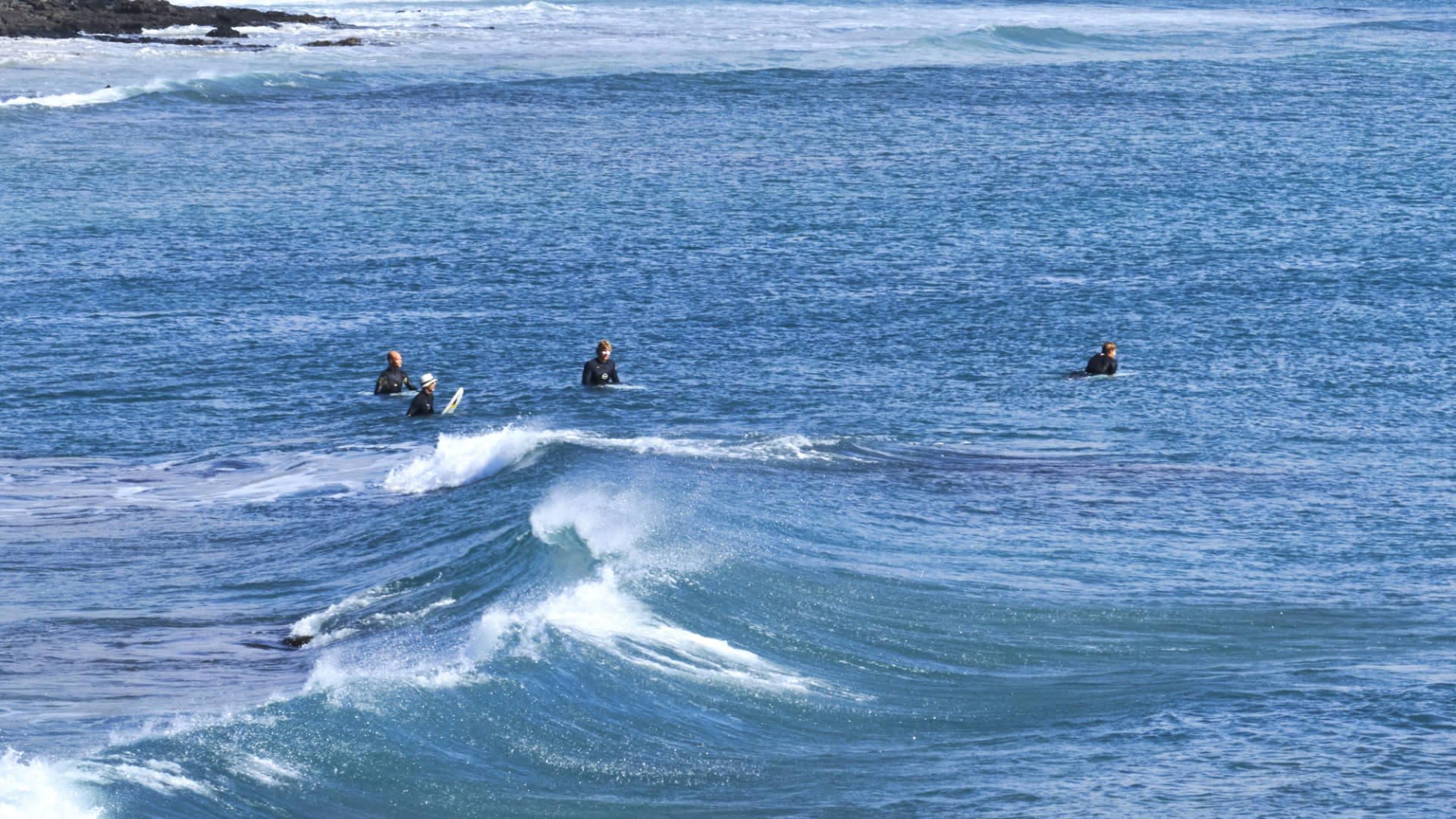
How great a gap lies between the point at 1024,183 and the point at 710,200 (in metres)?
9.78

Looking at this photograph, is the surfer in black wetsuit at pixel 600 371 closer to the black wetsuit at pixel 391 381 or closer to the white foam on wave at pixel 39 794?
the black wetsuit at pixel 391 381

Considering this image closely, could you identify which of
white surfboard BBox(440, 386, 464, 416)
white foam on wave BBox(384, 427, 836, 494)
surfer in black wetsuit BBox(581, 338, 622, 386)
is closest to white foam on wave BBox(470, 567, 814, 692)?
white foam on wave BBox(384, 427, 836, 494)

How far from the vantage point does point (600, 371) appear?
1265 inches

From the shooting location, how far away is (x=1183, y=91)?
73000mm

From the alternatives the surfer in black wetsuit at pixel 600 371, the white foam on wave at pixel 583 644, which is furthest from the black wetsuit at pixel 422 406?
the white foam on wave at pixel 583 644

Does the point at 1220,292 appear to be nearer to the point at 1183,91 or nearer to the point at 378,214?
the point at 378,214

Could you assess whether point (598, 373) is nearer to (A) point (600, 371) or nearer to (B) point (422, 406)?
(A) point (600, 371)

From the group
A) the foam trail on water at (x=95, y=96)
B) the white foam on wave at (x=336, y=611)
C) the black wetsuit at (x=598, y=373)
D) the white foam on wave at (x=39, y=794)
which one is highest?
the foam trail on water at (x=95, y=96)

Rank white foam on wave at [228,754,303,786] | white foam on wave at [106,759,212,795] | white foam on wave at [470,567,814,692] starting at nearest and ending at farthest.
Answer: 1. white foam on wave at [106,759,212,795]
2. white foam on wave at [228,754,303,786]
3. white foam on wave at [470,567,814,692]

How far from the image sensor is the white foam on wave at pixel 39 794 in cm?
1466

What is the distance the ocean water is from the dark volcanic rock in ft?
92.1

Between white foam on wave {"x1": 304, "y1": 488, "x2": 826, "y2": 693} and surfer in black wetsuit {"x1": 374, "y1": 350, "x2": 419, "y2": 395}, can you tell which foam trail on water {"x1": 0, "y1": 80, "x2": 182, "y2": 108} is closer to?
surfer in black wetsuit {"x1": 374, "y1": 350, "x2": 419, "y2": 395}

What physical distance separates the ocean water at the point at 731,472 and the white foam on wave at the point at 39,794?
51mm

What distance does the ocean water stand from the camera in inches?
671
